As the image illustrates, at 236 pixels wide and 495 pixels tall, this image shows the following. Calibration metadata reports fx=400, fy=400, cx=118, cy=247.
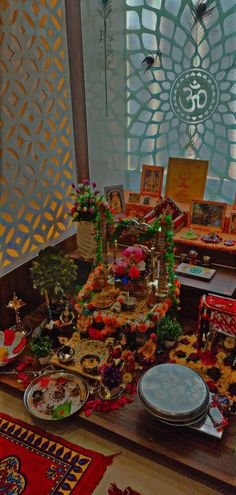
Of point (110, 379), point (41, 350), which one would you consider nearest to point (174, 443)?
point (110, 379)

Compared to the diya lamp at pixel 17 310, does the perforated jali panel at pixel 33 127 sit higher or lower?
higher

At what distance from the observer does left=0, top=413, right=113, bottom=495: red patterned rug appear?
8.69 ft

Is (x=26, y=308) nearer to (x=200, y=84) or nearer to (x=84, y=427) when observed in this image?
(x=84, y=427)

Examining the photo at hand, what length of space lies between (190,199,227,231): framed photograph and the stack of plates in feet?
6.64

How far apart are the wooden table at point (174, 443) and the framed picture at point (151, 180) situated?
2729 millimetres

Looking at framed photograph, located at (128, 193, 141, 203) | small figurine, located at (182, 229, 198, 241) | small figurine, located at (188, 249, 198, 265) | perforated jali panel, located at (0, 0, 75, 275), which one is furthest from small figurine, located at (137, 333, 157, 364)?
framed photograph, located at (128, 193, 141, 203)

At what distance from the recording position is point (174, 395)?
2.85 m

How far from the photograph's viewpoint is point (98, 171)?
5.21 meters

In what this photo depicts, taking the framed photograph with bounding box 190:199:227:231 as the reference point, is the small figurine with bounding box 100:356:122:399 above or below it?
below

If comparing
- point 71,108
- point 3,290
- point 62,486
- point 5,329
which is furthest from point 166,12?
point 62,486

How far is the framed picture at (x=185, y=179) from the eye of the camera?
4.68 meters

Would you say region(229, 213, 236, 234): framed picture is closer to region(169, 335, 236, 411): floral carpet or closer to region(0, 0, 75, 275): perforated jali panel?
region(169, 335, 236, 411): floral carpet

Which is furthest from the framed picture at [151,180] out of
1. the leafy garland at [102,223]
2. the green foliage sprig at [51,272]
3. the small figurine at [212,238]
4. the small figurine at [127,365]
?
the small figurine at [127,365]

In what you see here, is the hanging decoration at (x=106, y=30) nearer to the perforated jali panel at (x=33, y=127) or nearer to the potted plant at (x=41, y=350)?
the perforated jali panel at (x=33, y=127)
